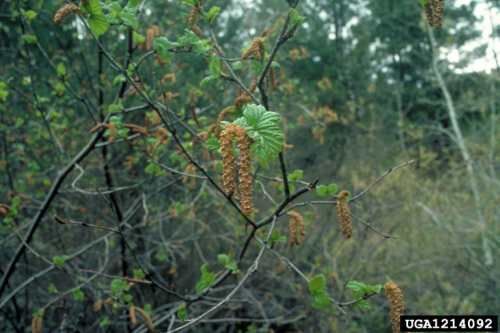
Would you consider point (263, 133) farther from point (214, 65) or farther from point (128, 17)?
point (128, 17)

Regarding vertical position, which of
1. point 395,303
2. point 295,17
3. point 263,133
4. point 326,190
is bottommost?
point 395,303

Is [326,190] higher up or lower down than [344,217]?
higher up

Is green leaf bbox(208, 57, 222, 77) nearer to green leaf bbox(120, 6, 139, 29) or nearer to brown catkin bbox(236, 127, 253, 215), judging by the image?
green leaf bbox(120, 6, 139, 29)

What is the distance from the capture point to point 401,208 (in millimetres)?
6492

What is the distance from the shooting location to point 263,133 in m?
1.40

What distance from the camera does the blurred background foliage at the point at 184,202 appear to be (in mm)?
3375

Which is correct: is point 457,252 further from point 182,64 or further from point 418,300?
point 182,64

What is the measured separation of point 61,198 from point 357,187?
3.71 meters

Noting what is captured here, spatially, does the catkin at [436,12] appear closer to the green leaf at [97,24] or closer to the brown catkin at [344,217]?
the brown catkin at [344,217]

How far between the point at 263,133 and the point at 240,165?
0.60 feet

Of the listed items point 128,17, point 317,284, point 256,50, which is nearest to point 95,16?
point 128,17

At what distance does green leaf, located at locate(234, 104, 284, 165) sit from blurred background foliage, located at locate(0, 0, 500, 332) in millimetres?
759

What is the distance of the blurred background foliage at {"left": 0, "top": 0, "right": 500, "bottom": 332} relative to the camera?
3375 millimetres

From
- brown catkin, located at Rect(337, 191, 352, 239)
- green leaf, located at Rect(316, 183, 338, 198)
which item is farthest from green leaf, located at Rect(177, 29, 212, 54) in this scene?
brown catkin, located at Rect(337, 191, 352, 239)
